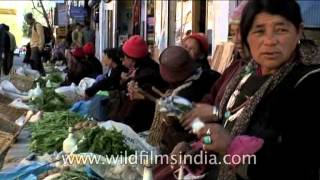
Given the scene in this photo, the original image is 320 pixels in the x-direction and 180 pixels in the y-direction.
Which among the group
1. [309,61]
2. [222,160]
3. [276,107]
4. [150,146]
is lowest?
[150,146]

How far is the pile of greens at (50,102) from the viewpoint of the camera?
25.8 feet

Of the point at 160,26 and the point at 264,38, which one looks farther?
the point at 160,26

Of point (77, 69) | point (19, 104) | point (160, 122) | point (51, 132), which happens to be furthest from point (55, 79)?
point (160, 122)

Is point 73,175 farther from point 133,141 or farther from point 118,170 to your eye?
point 133,141

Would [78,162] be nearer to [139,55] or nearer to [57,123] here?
[57,123]

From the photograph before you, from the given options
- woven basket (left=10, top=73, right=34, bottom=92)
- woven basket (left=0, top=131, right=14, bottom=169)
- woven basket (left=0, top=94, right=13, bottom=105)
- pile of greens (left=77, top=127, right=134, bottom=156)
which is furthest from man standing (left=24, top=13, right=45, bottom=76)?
pile of greens (left=77, top=127, right=134, bottom=156)

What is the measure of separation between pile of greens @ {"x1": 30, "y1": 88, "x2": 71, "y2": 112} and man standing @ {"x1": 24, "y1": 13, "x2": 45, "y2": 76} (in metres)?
6.12

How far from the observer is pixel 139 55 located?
653 cm

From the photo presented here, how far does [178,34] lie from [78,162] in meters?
7.54

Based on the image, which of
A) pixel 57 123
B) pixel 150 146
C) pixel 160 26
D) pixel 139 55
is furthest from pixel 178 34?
pixel 150 146

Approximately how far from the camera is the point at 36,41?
1457 centimetres

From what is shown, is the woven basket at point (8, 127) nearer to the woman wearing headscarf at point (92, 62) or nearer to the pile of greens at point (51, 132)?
the pile of greens at point (51, 132)

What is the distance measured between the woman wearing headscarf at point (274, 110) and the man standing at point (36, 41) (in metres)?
12.5

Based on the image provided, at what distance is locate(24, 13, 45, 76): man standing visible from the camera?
14.4 metres
